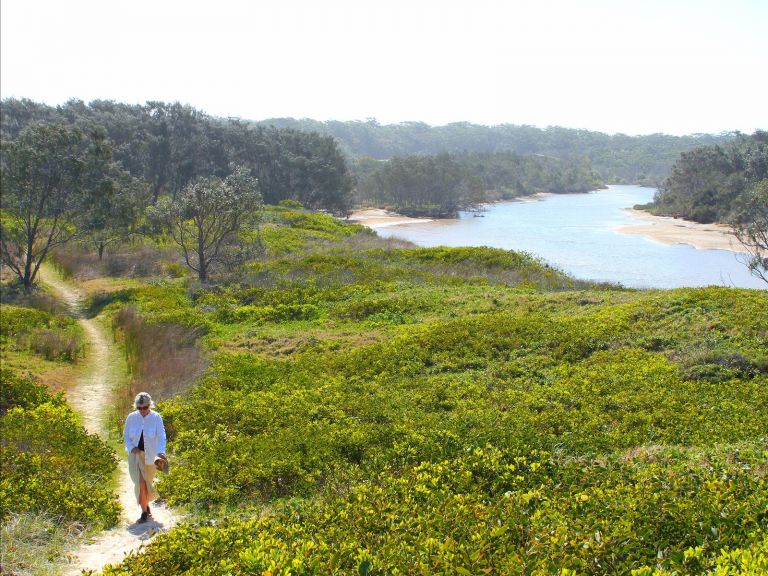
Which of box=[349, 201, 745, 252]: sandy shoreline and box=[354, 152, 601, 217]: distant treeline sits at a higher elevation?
box=[354, 152, 601, 217]: distant treeline

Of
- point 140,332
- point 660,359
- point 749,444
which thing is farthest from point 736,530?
point 140,332

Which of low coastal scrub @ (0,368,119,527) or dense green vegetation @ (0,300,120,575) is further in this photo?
low coastal scrub @ (0,368,119,527)

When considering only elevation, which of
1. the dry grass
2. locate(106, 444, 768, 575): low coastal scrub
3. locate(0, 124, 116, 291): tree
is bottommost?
the dry grass

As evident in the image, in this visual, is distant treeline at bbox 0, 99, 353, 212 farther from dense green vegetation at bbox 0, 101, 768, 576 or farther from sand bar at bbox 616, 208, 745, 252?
dense green vegetation at bbox 0, 101, 768, 576

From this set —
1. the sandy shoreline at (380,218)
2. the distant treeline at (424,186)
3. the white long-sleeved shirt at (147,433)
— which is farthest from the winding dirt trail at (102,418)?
the distant treeline at (424,186)

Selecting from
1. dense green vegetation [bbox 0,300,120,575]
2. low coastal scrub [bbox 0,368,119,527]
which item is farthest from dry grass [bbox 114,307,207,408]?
low coastal scrub [bbox 0,368,119,527]

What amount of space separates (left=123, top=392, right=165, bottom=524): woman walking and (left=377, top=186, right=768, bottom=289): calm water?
1382 inches

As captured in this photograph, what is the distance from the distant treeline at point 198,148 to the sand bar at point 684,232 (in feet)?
119

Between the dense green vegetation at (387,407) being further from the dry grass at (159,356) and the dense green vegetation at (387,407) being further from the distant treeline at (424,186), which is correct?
the distant treeline at (424,186)

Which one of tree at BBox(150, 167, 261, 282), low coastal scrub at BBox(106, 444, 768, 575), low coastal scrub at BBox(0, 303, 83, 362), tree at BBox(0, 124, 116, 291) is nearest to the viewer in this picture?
low coastal scrub at BBox(106, 444, 768, 575)

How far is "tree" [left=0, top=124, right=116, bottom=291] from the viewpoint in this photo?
3112 centimetres

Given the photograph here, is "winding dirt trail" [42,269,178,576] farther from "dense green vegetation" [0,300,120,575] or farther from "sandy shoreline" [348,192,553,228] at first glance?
"sandy shoreline" [348,192,553,228]

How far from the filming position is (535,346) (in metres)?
17.3

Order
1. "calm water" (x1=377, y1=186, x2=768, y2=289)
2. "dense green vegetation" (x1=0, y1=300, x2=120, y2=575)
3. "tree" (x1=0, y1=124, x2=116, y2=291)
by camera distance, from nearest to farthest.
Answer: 1. "dense green vegetation" (x1=0, y1=300, x2=120, y2=575)
2. "tree" (x1=0, y1=124, x2=116, y2=291)
3. "calm water" (x1=377, y1=186, x2=768, y2=289)
